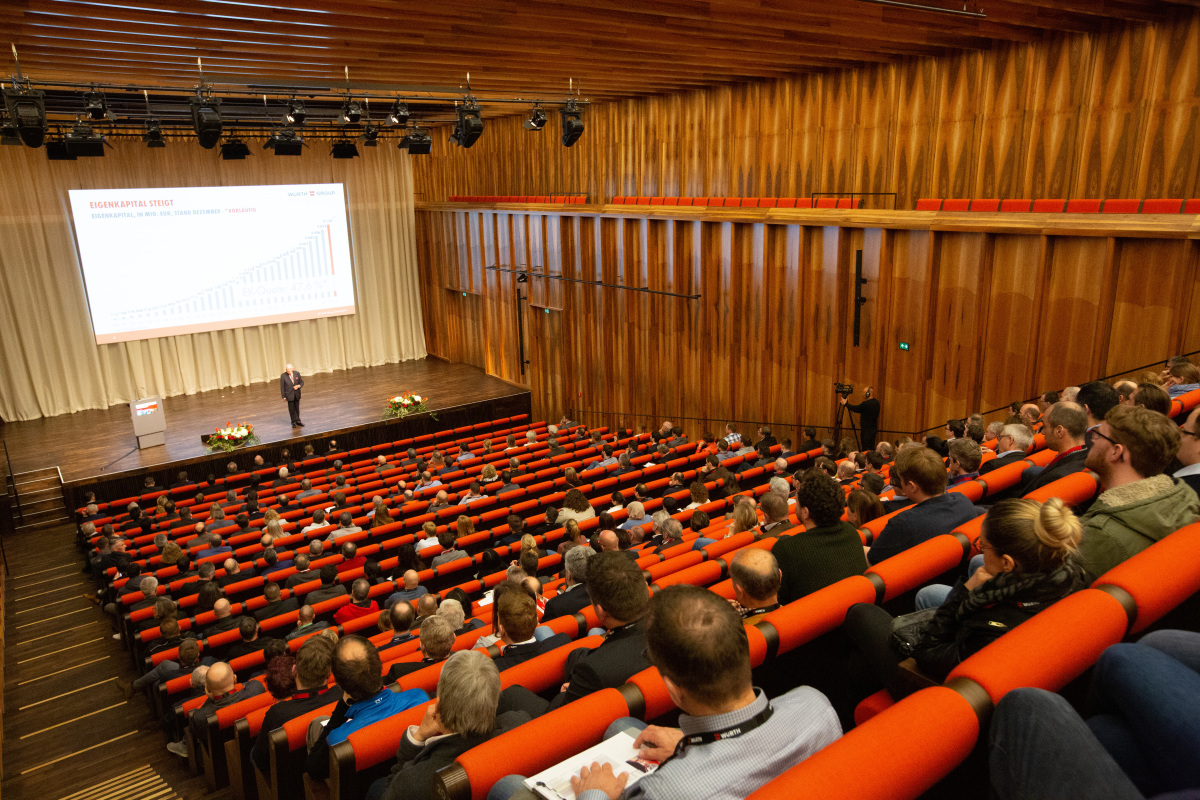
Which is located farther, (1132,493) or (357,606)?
(357,606)

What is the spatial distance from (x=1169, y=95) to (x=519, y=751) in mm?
9436

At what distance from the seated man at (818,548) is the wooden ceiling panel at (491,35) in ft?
18.6

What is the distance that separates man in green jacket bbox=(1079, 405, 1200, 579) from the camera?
241 cm

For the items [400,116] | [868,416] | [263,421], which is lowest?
[263,421]

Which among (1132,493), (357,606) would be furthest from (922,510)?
(357,606)

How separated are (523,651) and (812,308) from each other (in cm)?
902

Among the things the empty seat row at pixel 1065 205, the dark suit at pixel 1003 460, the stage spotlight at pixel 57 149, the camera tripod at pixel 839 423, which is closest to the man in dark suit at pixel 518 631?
the dark suit at pixel 1003 460

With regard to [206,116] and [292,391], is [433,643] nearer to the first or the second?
[206,116]

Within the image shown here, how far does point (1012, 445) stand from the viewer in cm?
513

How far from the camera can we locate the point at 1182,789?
135cm

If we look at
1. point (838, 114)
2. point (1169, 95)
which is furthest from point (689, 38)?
point (1169, 95)

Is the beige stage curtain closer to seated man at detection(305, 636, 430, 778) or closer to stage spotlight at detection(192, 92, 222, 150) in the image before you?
stage spotlight at detection(192, 92, 222, 150)

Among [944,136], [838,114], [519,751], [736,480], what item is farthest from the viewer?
[838,114]

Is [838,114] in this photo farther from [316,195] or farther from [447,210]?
[316,195]
